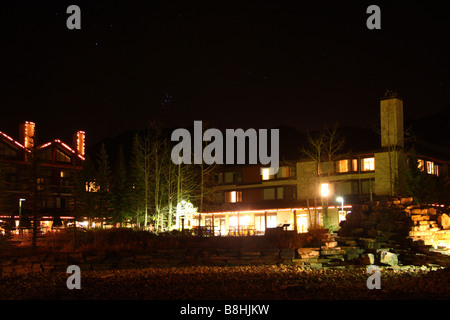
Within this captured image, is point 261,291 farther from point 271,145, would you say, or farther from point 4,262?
point 271,145

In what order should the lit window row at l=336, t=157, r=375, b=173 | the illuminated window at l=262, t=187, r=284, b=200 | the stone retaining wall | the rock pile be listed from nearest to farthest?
the stone retaining wall → the rock pile → the lit window row at l=336, t=157, r=375, b=173 → the illuminated window at l=262, t=187, r=284, b=200

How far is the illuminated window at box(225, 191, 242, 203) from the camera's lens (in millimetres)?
61659

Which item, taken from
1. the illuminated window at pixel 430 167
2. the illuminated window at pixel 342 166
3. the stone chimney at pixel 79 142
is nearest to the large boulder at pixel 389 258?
the illuminated window at pixel 342 166

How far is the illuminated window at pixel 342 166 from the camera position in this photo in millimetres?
51719

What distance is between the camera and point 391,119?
142 feet

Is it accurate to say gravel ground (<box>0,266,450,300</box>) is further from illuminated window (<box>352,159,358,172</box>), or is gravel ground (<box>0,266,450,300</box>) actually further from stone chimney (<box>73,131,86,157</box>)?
stone chimney (<box>73,131,86,157</box>)

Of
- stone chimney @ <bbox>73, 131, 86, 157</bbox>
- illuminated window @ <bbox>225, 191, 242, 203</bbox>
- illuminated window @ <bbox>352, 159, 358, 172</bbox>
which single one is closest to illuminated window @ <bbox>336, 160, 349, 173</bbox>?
illuminated window @ <bbox>352, 159, 358, 172</bbox>

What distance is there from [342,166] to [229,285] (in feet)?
113

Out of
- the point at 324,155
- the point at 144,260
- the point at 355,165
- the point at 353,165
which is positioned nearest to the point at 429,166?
the point at 355,165

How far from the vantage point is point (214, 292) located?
18.5 metres

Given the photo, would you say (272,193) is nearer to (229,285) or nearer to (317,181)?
(317,181)

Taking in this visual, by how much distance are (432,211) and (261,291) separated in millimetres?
19967
